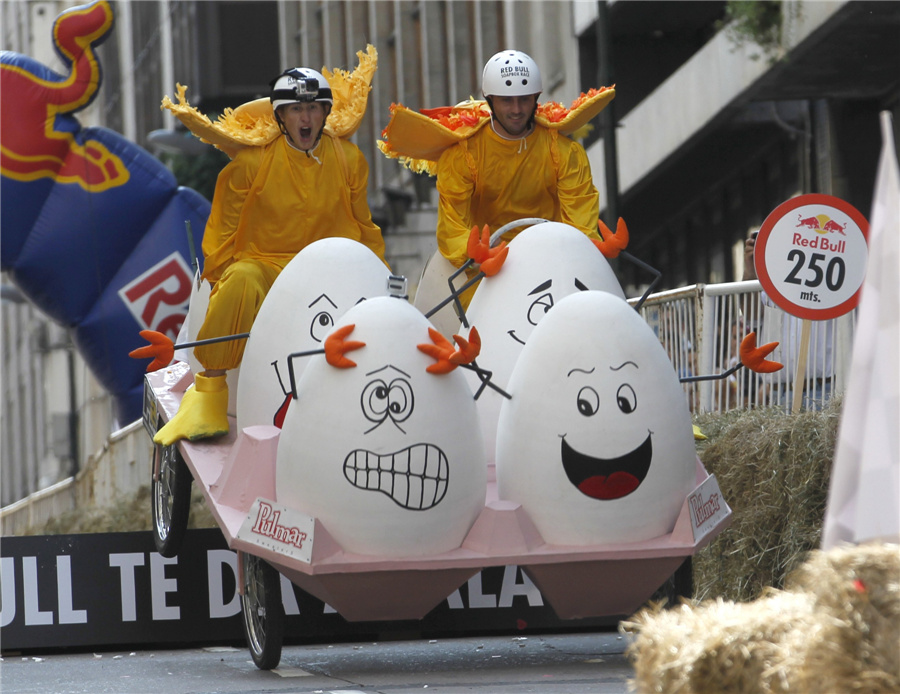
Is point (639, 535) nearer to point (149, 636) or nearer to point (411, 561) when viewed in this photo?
point (411, 561)

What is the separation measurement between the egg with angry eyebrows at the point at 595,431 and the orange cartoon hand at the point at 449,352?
31 centimetres

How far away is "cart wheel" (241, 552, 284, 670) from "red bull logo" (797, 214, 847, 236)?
143 inches

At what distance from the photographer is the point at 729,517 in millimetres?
7152

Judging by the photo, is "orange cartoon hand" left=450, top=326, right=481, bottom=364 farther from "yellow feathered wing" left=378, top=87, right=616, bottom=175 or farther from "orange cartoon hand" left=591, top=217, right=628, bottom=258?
"yellow feathered wing" left=378, top=87, right=616, bottom=175

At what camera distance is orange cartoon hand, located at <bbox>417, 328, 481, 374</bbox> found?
22.0 ft

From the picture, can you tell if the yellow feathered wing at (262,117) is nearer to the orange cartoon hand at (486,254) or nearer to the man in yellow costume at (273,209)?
the man in yellow costume at (273,209)

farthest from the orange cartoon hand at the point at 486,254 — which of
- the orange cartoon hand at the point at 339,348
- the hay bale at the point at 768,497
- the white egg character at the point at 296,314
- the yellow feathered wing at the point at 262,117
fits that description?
the hay bale at the point at 768,497

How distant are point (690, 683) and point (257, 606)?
3.78 m

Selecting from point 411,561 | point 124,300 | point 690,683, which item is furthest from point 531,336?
point 124,300

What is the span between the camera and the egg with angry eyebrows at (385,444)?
666 centimetres

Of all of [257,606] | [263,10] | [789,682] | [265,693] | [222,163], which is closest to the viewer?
[789,682]

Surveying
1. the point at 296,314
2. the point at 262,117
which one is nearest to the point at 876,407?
the point at 296,314

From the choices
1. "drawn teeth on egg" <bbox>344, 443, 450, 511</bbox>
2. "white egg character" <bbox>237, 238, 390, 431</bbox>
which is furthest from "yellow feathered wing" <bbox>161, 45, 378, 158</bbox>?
"drawn teeth on egg" <bbox>344, 443, 450, 511</bbox>

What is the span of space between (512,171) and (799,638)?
4878 millimetres
